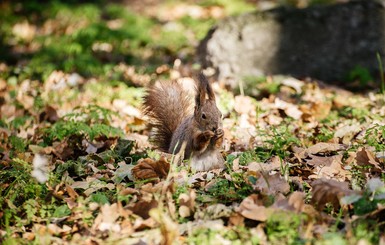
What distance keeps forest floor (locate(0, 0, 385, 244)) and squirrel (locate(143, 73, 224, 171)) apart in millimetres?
115

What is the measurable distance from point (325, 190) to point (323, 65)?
157 inches

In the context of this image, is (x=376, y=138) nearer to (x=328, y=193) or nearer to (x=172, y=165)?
(x=328, y=193)

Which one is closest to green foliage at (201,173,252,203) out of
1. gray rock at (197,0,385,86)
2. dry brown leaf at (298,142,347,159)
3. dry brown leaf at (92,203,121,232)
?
dry brown leaf at (92,203,121,232)

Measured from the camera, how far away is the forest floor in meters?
2.55

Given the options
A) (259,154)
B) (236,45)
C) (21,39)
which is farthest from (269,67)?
(21,39)

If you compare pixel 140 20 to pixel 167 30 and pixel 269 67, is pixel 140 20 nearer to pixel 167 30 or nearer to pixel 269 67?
pixel 167 30

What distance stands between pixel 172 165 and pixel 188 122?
0.73 metres

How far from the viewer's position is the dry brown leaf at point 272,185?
110 inches

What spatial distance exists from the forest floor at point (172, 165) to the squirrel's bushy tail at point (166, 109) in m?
0.16

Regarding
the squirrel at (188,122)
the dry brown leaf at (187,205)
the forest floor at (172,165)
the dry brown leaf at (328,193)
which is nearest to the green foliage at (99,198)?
the forest floor at (172,165)

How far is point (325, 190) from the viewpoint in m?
2.67

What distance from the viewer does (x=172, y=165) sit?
2984mm

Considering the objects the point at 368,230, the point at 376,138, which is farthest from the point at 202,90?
the point at 368,230

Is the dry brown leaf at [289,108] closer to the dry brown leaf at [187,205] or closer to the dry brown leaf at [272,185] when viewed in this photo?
the dry brown leaf at [272,185]
